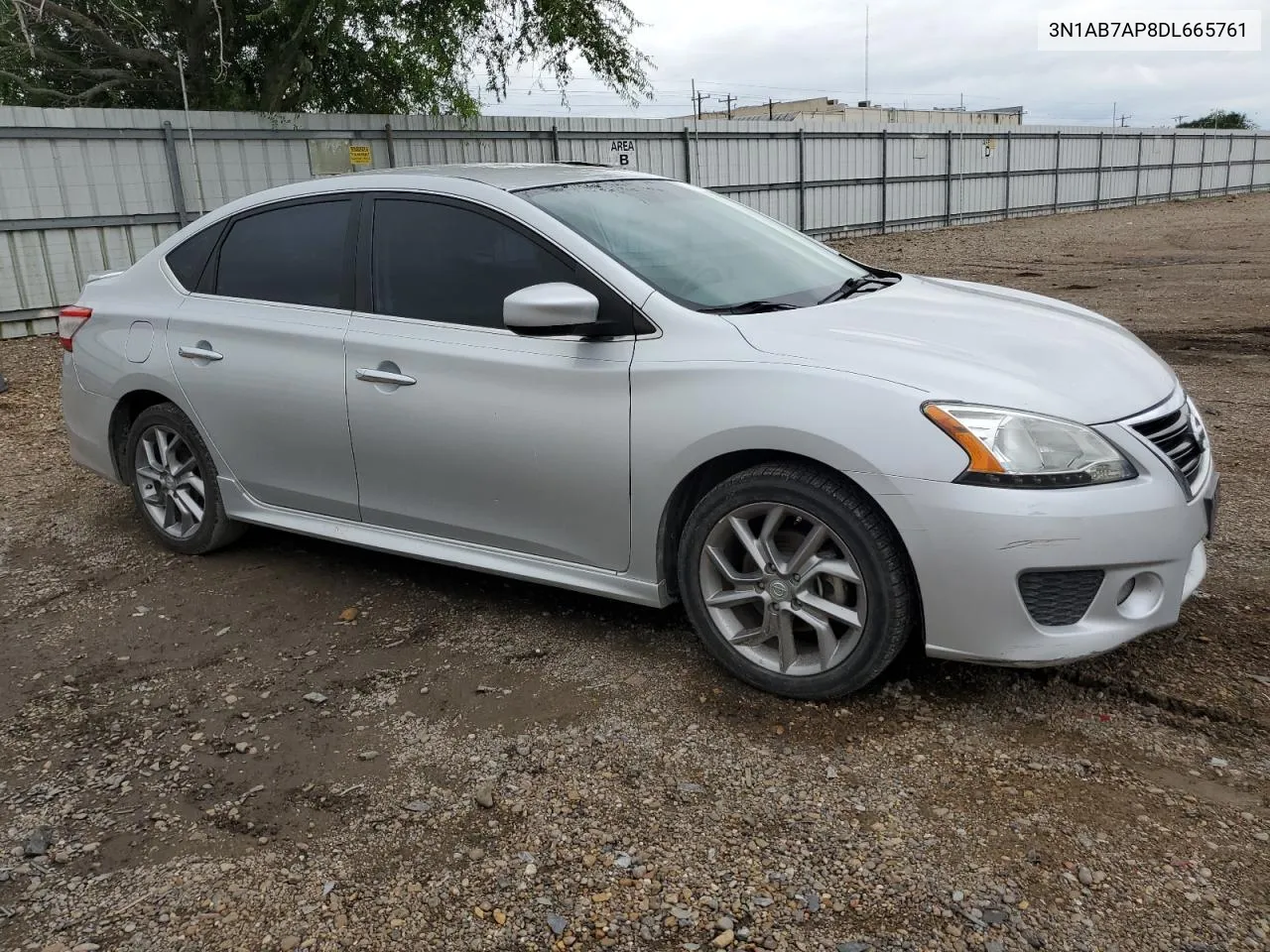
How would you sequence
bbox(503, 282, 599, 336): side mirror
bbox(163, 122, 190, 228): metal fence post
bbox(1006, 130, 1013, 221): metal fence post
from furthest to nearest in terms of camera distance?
1. bbox(1006, 130, 1013, 221): metal fence post
2. bbox(163, 122, 190, 228): metal fence post
3. bbox(503, 282, 599, 336): side mirror

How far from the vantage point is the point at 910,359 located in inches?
121

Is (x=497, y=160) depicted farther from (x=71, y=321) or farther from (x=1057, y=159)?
A: (x=1057, y=159)

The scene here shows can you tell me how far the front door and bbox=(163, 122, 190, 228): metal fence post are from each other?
10407mm

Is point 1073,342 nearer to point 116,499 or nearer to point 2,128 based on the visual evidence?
point 116,499

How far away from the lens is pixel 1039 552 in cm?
284

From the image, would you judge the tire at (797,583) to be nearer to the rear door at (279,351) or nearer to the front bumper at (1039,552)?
the front bumper at (1039,552)

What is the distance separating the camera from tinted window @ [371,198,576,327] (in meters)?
3.74

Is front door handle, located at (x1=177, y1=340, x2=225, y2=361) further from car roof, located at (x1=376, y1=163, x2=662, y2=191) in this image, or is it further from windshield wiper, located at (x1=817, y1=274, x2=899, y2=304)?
windshield wiper, located at (x1=817, y1=274, x2=899, y2=304)

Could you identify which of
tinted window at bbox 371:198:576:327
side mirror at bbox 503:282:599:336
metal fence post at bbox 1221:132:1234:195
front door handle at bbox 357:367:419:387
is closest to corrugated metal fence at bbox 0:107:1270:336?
metal fence post at bbox 1221:132:1234:195

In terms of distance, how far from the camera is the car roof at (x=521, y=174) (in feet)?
13.2

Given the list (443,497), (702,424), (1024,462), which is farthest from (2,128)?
(1024,462)

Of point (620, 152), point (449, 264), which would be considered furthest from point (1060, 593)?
point (620, 152)

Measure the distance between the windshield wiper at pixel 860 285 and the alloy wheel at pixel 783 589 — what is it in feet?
3.13

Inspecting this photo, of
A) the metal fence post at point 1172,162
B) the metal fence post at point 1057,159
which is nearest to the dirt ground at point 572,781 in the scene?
the metal fence post at point 1057,159
